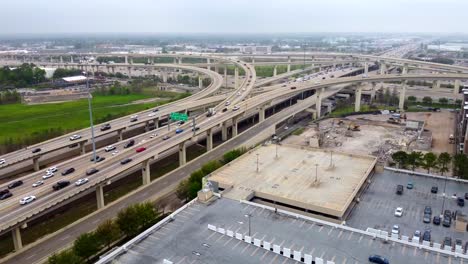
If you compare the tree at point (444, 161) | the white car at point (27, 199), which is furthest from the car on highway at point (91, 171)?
the tree at point (444, 161)

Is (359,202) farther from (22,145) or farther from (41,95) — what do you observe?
(41,95)

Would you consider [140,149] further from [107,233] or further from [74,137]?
[107,233]

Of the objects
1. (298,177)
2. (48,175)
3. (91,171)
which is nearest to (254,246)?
(298,177)

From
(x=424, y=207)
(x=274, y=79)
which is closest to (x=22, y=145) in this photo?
(x=424, y=207)

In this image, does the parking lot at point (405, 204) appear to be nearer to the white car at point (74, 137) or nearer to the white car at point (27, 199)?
the white car at point (27, 199)

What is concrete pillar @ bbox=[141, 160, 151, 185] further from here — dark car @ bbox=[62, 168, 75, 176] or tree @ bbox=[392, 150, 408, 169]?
tree @ bbox=[392, 150, 408, 169]

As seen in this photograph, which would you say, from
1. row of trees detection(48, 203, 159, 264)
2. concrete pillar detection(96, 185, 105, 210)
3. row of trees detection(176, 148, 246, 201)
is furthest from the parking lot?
concrete pillar detection(96, 185, 105, 210)
